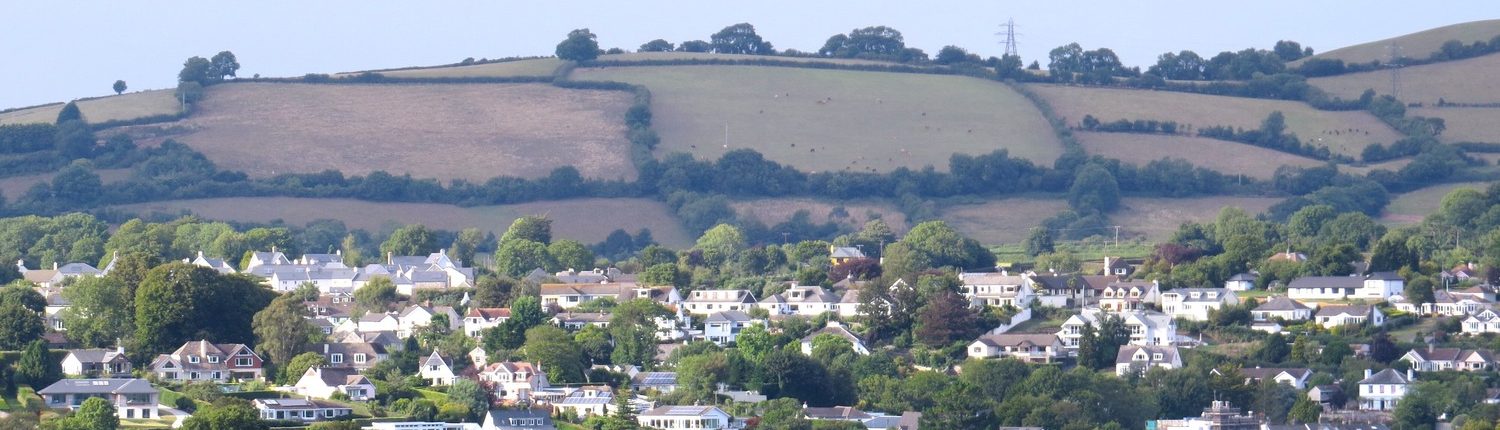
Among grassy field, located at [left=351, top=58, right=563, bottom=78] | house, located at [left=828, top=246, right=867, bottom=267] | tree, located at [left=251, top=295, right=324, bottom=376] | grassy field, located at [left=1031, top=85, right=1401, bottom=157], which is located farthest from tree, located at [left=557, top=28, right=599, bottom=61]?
tree, located at [left=251, top=295, right=324, bottom=376]

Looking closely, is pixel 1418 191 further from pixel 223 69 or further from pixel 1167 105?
pixel 223 69

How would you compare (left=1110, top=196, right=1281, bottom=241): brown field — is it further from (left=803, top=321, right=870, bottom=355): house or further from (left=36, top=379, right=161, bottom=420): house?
(left=36, top=379, right=161, bottom=420): house

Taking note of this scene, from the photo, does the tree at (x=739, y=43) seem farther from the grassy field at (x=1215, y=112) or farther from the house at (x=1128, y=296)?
the house at (x=1128, y=296)

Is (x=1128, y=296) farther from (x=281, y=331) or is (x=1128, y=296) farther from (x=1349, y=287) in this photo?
(x=281, y=331)

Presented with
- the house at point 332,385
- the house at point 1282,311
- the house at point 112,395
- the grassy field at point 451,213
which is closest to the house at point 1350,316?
the house at point 1282,311

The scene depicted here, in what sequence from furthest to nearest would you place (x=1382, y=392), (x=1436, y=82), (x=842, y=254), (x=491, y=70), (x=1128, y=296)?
(x=491, y=70), (x=1436, y=82), (x=842, y=254), (x=1128, y=296), (x=1382, y=392)

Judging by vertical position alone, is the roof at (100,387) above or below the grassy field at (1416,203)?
above

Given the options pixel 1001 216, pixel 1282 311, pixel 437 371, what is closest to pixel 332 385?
pixel 437 371
